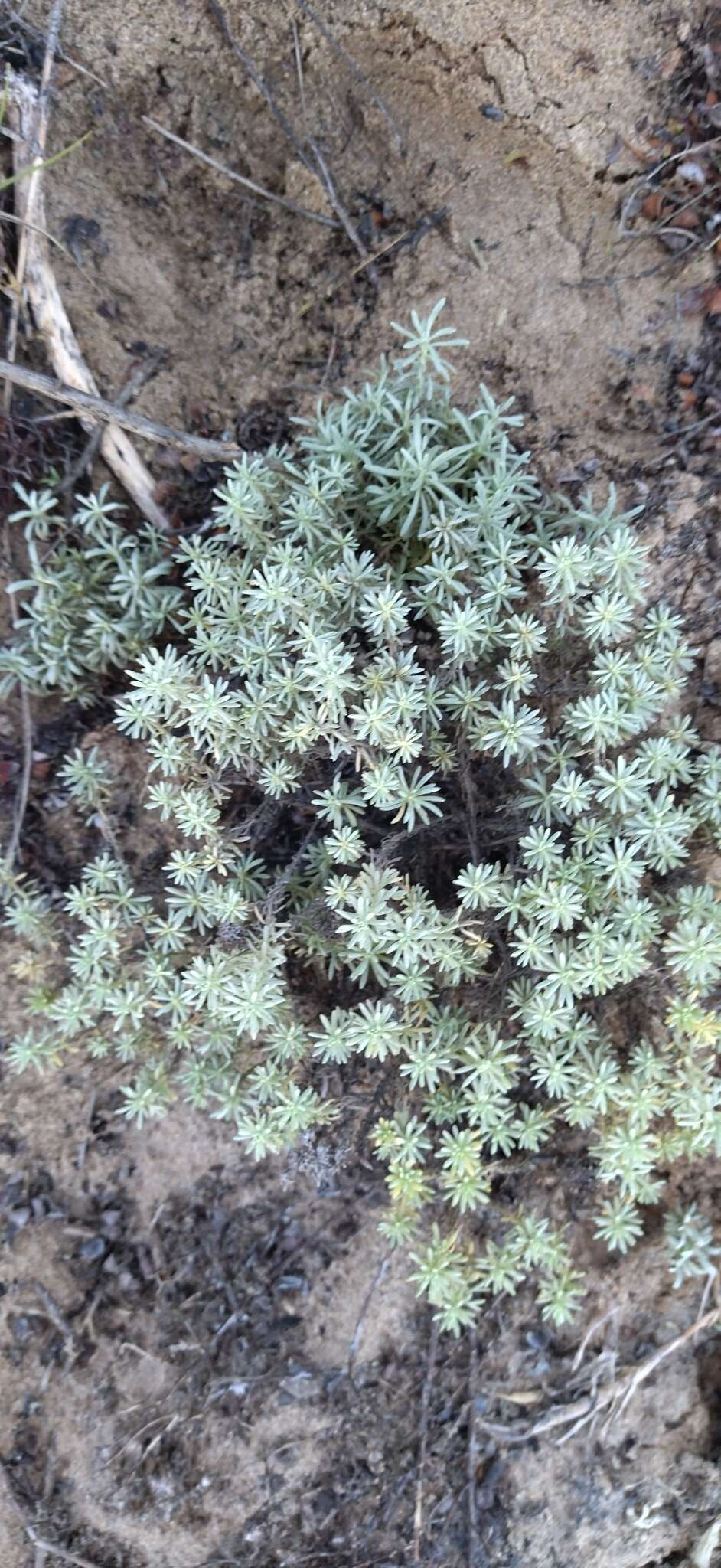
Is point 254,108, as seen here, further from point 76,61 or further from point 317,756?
point 317,756

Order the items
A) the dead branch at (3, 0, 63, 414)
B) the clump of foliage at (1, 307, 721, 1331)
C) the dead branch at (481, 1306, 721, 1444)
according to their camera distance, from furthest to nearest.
Answer: the dead branch at (481, 1306, 721, 1444)
the dead branch at (3, 0, 63, 414)
the clump of foliage at (1, 307, 721, 1331)

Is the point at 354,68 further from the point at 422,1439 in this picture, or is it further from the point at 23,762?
the point at 422,1439

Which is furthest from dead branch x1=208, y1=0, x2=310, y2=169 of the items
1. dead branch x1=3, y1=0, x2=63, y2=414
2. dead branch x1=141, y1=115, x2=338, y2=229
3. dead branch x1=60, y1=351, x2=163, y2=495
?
dead branch x1=60, y1=351, x2=163, y2=495

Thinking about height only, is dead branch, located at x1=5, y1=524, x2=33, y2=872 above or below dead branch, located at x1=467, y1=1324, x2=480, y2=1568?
above

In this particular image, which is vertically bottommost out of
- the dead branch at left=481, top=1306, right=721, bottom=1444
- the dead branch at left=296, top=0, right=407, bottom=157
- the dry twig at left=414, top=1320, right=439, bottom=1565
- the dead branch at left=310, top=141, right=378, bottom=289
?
the dry twig at left=414, top=1320, right=439, bottom=1565

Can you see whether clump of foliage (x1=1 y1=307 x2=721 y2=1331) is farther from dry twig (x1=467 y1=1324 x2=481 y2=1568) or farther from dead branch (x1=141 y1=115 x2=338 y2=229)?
dead branch (x1=141 y1=115 x2=338 y2=229)

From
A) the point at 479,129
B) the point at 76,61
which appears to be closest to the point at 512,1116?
the point at 479,129

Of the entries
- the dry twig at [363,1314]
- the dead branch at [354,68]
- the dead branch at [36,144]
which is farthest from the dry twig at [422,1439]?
the dead branch at [354,68]

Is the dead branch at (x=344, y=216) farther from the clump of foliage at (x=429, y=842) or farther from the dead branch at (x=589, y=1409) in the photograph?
the dead branch at (x=589, y=1409)
